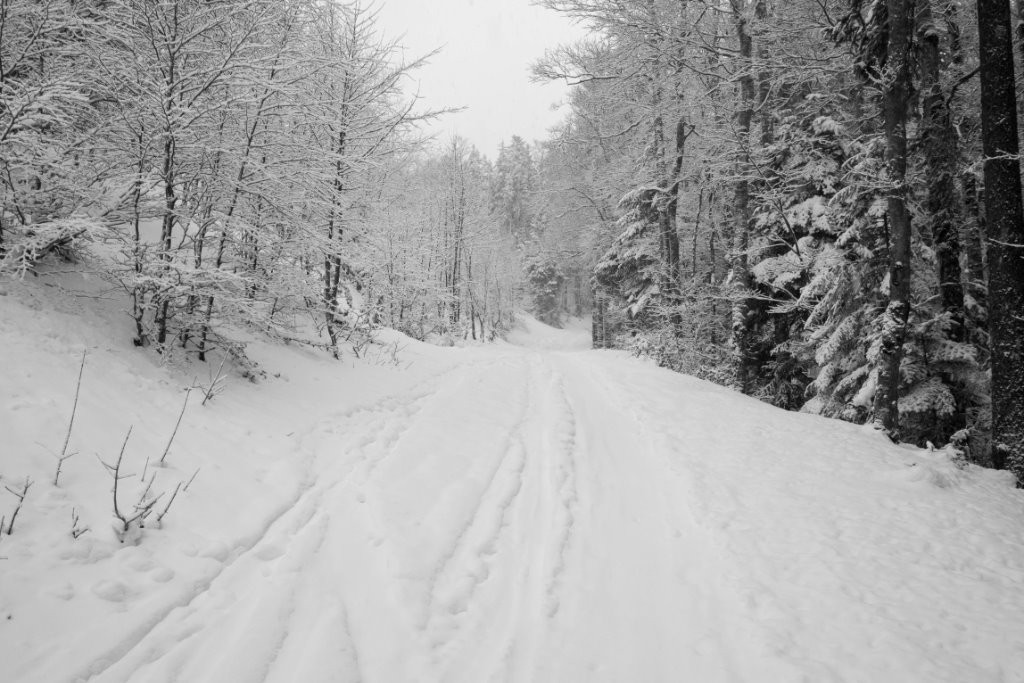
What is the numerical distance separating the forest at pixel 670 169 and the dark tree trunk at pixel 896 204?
4cm

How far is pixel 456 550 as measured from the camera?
346 cm

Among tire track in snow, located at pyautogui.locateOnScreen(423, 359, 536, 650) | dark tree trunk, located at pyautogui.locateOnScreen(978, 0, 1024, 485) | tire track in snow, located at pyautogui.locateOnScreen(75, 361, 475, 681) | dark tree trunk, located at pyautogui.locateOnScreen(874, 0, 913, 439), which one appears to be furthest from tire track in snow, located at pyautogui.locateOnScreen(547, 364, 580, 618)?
dark tree trunk, located at pyautogui.locateOnScreen(978, 0, 1024, 485)

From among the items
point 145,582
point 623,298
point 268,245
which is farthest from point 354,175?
point 623,298

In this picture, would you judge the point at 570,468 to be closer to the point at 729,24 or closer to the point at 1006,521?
the point at 1006,521

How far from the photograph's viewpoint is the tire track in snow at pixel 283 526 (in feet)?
7.32

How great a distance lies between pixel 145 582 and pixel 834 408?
1205 cm

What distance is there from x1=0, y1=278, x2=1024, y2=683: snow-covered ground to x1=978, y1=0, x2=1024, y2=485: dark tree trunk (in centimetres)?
110

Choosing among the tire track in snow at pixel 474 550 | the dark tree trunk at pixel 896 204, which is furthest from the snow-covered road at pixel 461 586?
the dark tree trunk at pixel 896 204

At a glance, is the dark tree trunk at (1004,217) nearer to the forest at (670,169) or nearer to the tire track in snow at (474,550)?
the forest at (670,169)

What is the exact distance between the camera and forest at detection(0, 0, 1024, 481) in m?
5.07

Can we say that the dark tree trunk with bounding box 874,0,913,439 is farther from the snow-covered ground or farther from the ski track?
the ski track

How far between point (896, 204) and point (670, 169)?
8820 millimetres

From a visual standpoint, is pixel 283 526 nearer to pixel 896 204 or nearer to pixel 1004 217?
pixel 1004 217

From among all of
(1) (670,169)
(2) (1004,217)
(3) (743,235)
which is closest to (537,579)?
(2) (1004,217)
